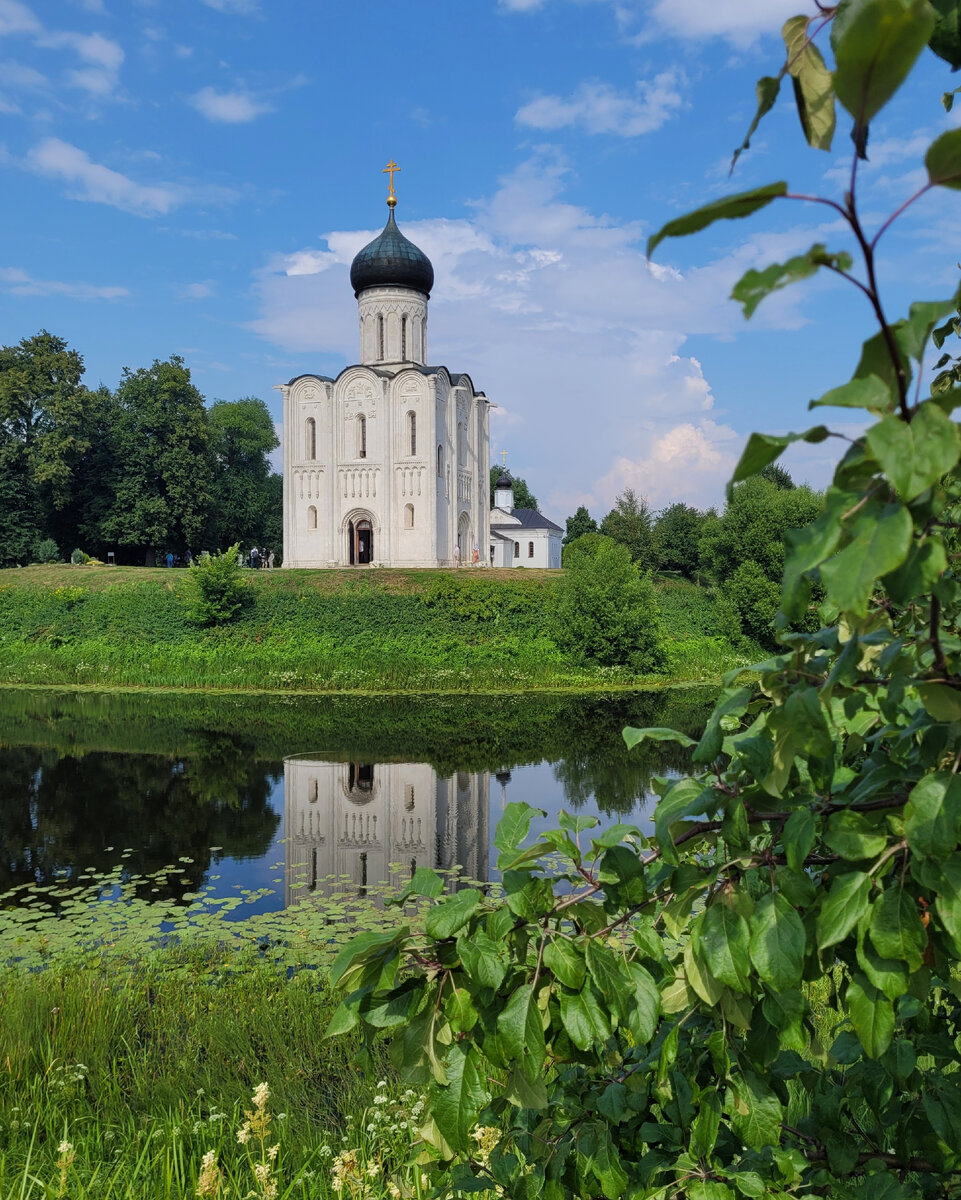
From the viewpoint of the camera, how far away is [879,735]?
3.67 feet

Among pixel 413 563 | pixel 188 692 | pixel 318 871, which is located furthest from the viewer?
pixel 413 563

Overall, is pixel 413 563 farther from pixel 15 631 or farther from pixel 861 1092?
pixel 861 1092

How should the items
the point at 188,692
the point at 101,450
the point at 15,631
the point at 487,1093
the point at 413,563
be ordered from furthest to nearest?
the point at 101,450 < the point at 413,563 < the point at 15,631 < the point at 188,692 < the point at 487,1093

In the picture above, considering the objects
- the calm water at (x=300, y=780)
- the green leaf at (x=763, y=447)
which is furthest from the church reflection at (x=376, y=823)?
the green leaf at (x=763, y=447)

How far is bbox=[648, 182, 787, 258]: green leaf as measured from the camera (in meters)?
0.70

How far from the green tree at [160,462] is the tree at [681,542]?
1949cm

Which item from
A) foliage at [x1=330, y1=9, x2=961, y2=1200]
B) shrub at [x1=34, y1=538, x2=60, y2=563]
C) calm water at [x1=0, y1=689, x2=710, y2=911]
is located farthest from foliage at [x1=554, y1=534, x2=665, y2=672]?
shrub at [x1=34, y1=538, x2=60, y2=563]

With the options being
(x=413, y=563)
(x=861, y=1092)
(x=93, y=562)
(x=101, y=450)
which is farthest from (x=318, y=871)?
(x=101, y=450)

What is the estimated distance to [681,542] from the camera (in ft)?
134

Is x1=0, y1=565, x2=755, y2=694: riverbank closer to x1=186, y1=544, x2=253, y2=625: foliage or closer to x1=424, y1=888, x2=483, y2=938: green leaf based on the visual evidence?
x1=186, y1=544, x2=253, y2=625: foliage

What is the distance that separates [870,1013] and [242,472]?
4664 centimetres

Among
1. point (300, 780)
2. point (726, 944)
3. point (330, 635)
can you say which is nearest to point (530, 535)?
point (330, 635)

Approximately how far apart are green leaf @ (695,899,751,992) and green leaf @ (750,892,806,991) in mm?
17

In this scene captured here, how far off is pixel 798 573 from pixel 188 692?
18467mm
